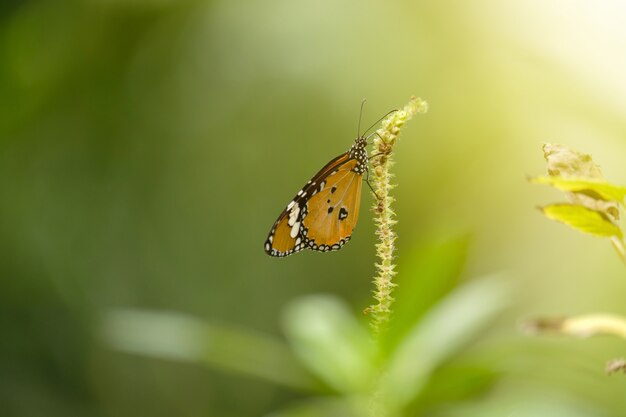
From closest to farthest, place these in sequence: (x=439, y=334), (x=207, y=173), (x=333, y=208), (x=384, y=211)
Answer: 1. (x=384, y=211)
2. (x=333, y=208)
3. (x=439, y=334)
4. (x=207, y=173)

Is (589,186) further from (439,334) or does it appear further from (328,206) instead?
(439,334)

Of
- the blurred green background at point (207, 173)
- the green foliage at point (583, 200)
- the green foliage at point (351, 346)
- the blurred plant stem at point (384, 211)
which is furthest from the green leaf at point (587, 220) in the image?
the blurred green background at point (207, 173)

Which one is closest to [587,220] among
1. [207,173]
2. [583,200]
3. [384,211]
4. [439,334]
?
[583,200]

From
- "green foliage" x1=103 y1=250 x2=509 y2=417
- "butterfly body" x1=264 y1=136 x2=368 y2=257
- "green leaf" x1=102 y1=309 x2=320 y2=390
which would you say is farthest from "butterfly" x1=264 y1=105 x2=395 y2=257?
"green leaf" x1=102 y1=309 x2=320 y2=390

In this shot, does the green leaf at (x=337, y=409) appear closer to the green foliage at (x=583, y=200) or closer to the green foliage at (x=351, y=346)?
the green foliage at (x=351, y=346)

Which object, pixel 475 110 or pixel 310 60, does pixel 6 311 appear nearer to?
pixel 310 60
